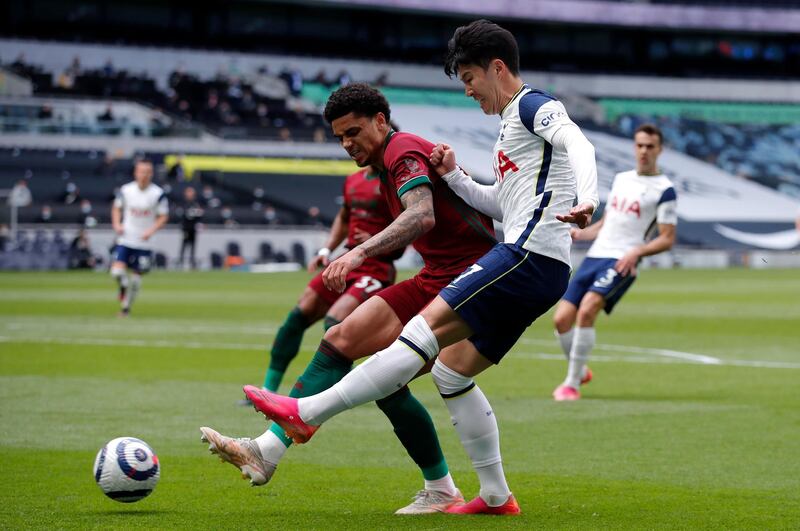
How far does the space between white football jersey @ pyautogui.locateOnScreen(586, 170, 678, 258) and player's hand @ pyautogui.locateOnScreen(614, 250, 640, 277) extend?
0.26 m

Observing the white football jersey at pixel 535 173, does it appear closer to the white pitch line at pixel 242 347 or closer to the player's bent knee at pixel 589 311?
the player's bent knee at pixel 589 311

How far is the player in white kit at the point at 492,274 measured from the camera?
5617 millimetres

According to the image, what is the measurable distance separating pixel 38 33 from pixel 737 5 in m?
42.3

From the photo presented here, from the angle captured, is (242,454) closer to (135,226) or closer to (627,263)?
(627,263)

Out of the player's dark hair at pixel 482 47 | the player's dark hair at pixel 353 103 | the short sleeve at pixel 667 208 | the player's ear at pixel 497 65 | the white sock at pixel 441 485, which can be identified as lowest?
the white sock at pixel 441 485

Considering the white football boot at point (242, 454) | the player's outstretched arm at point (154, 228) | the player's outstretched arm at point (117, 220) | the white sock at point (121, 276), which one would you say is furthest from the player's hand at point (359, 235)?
the white sock at point (121, 276)

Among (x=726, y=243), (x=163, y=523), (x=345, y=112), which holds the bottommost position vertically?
(x=726, y=243)

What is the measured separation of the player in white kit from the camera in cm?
562

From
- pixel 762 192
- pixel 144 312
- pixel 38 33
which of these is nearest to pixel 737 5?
pixel 762 192

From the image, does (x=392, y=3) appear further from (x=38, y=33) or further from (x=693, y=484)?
(x=693, y=484)

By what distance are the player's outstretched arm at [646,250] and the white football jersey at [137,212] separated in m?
12.4

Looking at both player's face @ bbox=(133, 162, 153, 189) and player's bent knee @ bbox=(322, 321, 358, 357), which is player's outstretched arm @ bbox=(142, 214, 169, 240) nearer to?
player's face @ bbox=(133, 162, 153, 189)

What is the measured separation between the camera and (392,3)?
6650cm

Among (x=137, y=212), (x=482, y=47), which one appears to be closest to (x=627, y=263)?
(x=482, y=47)
